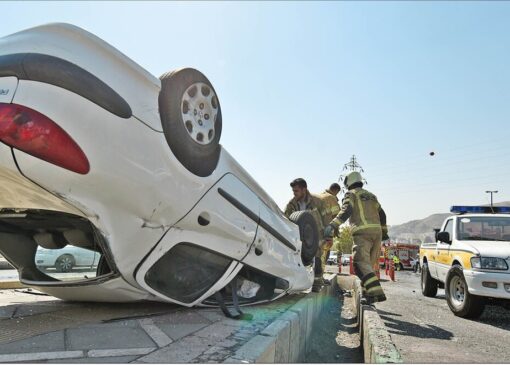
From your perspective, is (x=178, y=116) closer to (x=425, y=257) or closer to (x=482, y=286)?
(x=482, y=286)

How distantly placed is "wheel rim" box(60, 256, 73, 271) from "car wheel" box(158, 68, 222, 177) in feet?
4.87

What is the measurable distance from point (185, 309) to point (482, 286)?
377cm

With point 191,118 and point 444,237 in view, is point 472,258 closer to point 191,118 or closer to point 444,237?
point 444,237

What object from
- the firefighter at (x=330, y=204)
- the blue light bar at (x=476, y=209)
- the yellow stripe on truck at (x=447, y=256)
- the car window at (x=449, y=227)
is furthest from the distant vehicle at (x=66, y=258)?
the blue light bar at (x=476, y=209)

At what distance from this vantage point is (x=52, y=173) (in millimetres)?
2469

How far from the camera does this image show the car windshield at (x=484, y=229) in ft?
20.3

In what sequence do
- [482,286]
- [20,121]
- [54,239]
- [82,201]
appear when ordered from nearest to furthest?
[20,121]
[82,201]
[54,239]
[482,286]

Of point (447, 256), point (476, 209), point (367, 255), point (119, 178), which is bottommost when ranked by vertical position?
point (367, 255)

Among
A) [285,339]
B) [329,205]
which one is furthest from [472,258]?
[285,339]

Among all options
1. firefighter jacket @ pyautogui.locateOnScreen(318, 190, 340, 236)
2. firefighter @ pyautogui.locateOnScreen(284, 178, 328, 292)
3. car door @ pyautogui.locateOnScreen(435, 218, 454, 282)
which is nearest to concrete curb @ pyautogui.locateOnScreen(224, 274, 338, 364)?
firefighter @ pyautogui.locateOnScreen(284, 178, 328, 292)

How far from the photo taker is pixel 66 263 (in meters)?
3.62

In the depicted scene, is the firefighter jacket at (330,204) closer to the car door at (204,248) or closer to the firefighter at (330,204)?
the firefighter at (330,204)

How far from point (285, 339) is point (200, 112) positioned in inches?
73.2

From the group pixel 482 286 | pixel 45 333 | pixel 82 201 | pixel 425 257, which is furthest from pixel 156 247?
pixel 425 257
